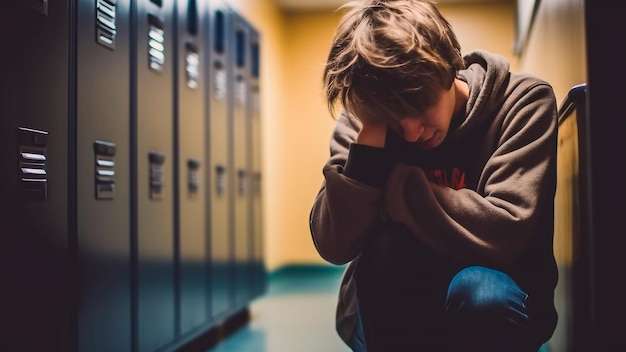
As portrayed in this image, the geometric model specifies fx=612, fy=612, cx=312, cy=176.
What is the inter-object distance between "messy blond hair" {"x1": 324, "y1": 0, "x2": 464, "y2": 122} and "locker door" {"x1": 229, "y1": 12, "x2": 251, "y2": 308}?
185cm

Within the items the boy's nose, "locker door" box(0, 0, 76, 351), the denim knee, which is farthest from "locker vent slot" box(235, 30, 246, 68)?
the denim knee

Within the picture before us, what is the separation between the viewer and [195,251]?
2373 mm

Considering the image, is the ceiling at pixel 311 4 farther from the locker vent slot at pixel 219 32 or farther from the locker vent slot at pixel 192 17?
the locker vent slot at pixel 192 17

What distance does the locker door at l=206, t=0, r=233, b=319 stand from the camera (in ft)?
8.54

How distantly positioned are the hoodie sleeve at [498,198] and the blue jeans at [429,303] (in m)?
0.03

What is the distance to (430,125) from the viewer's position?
44.7 inches

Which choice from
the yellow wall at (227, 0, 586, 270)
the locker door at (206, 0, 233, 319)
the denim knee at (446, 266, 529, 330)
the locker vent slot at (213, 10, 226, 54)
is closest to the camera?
the denim knee at (446, 266, 529, 330)

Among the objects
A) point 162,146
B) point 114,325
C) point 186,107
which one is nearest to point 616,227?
point 114,325

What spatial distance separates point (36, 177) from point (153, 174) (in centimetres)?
66

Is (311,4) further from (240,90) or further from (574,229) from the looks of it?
(574,229)

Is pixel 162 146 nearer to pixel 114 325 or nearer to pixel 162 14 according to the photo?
pixel 162 14

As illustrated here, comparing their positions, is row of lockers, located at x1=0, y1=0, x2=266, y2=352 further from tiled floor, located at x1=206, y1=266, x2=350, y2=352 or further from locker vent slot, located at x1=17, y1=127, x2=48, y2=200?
tiled floor, located at x1=206, y1=266, x2=350, y2=352

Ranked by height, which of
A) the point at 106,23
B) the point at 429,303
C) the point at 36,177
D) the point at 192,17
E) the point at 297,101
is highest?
the point at 297,101

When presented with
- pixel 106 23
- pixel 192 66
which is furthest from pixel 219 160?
pixel 106 23
